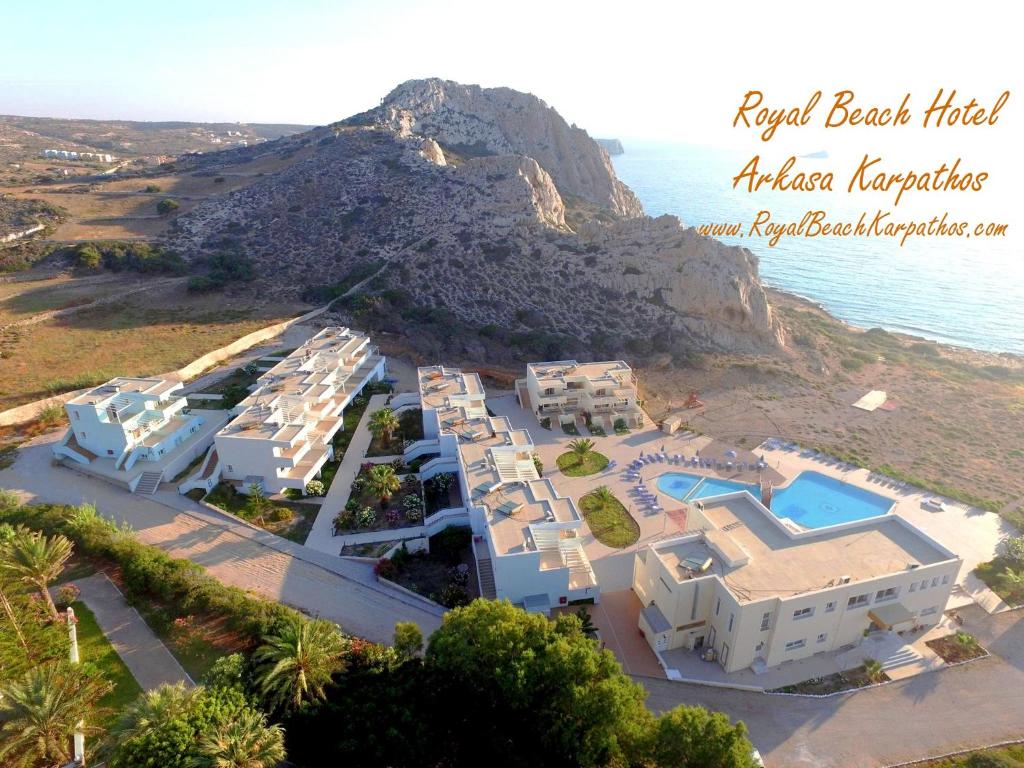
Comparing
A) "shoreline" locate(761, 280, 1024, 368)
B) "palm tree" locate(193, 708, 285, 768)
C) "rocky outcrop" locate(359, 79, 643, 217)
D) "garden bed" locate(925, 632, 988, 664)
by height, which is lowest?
"shoreline" locate(761, 280, 1024, 368)

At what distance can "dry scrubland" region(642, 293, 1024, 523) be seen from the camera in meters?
41.3

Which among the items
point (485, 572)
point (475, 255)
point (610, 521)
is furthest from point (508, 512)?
point (475, 255)

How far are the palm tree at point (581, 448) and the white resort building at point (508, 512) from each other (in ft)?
15.3

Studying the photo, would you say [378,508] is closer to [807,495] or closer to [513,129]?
[807,495]

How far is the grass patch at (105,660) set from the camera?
20844 mm

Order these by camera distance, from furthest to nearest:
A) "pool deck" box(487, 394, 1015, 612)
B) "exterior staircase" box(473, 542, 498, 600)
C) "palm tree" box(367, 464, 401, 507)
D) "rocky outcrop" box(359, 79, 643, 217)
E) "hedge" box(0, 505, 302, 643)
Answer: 1. "rocky outcrop" box(359, 79, 643, 217)
2. "palm tree" box(367, 464, 401, 507)
3. "pool deck" box(487, 394, 1015, 612)
4. "exterior staircase" box(473, 542, 498, 600)
5. "hedge" box(0, 505, 302, 643)

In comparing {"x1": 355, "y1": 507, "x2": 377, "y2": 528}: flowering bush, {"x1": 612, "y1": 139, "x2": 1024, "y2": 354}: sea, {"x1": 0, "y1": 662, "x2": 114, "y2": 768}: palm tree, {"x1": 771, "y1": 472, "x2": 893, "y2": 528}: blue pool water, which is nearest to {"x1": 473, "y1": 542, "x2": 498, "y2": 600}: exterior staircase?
{"x1": 355, "y1": 507, "x2": 377, "y2": 528}: flowering bush

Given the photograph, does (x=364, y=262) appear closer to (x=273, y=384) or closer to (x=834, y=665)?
(x=273, y=384)

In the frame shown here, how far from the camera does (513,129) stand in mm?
114125

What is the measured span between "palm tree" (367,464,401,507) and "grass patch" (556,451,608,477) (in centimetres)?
1098

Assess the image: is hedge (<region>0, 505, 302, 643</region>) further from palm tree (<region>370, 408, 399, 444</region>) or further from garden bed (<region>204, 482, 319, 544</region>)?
palm tree (<region>370, 408, 399, 444</region>)

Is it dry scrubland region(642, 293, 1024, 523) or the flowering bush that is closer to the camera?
the flowering bush

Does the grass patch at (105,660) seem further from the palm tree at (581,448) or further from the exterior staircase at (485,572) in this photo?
the palm tree at (581,448)

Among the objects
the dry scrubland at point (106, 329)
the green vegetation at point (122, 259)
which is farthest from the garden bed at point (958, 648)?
the green vegetation at point (122, 259)
